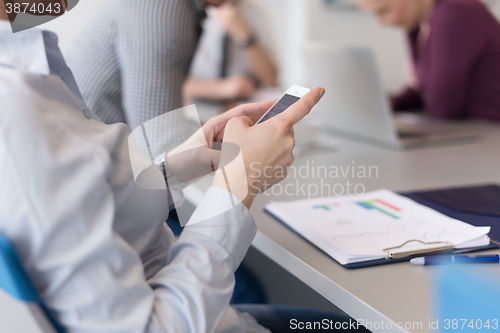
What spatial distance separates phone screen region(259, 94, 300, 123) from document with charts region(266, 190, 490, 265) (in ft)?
0.56

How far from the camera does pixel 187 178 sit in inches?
25.0

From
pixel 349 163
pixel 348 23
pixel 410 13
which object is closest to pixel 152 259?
pixel 349 163

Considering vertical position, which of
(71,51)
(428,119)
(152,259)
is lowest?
(428,119)

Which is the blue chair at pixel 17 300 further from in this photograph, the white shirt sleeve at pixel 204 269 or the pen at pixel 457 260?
the pen at pixel 457 260

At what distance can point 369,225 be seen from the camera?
0.60m

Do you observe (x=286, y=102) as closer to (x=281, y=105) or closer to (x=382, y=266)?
(x=281, y=105)

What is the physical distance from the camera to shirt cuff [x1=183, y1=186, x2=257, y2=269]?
42 centimetres

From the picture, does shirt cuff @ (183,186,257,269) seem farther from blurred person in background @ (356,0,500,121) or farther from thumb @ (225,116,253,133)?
blurred person in background @ (356,0,500,121)

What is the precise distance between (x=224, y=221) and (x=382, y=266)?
0.21 metres

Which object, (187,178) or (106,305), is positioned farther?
(187,178)

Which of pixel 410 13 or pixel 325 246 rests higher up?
pixel 410 13

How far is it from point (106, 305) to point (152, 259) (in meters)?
0.13

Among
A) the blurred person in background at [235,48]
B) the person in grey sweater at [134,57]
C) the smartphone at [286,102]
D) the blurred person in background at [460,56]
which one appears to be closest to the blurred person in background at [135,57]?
the person in grey sweater at [134,57]

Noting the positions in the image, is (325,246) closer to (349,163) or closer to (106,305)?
(106,305)
